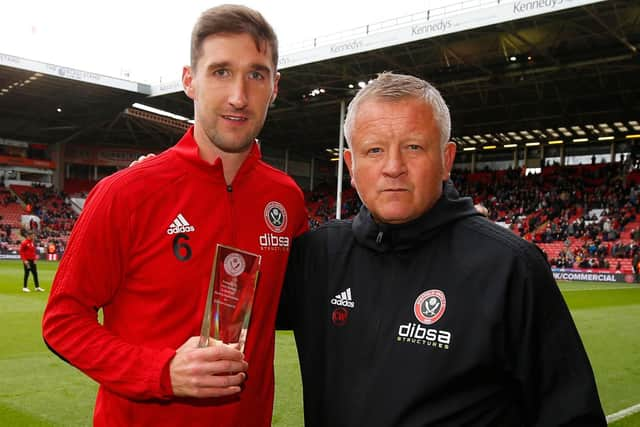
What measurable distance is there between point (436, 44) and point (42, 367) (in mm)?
20909

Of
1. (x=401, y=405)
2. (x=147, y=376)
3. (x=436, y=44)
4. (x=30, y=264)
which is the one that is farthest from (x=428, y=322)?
(x=436, y=44)

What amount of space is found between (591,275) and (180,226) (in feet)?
83.8

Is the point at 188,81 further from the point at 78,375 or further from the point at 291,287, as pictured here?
the point at 78,375

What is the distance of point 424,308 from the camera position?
5.89ft

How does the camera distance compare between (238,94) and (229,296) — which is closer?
(229,296)

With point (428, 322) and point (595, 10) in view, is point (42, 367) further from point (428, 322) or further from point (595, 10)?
point (595, 10)

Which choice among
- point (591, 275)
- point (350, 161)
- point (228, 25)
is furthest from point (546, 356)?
point (591, 275)

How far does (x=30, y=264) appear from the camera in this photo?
50.9 ft

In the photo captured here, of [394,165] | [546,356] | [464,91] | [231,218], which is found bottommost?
[546,356]

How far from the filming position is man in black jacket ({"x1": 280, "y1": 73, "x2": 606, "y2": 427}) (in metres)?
1.68

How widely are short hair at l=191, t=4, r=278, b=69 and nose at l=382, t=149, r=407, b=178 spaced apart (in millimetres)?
673

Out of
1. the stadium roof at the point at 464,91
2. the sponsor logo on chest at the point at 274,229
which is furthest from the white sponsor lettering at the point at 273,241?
the stadium roof at the point at 464,91

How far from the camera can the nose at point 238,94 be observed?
2016 millimetres

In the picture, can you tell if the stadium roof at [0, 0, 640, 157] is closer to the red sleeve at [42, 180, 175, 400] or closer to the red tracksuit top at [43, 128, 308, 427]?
the red tracksuit top at [43, 128, 308, 427]
